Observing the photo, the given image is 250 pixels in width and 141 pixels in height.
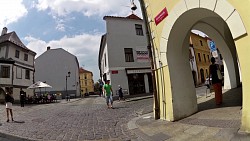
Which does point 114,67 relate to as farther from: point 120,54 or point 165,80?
point 165,80

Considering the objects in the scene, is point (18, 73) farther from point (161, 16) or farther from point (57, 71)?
point (161, 16)

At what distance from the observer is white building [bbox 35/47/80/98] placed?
46125mm

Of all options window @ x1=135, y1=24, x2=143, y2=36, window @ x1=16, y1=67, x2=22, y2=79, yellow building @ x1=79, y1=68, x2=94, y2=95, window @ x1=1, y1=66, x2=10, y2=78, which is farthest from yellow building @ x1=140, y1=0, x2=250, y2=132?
yellow building @ x1=79, y1=68, x2=94, y2=95

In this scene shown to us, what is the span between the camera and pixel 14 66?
97.3 feet

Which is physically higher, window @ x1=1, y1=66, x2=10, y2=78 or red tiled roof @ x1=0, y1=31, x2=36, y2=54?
red tiled roof @ x1=0, y1=31, x2=36, y2=54

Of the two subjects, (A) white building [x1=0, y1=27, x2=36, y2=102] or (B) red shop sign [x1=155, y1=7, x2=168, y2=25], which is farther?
(A) white building [x1=0, y1=27, x2=36, y2=102]

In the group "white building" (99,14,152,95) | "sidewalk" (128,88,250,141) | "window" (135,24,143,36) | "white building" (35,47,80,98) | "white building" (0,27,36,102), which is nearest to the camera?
"sidewalk" (128,88,250,141)

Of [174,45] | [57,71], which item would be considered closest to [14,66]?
[57,71]

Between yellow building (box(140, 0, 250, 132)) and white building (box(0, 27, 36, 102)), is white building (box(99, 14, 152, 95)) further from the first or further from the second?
yellow building (box(140, 0, 250, 132))

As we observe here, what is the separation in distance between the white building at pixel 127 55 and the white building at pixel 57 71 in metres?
24.4

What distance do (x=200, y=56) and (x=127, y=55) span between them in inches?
786

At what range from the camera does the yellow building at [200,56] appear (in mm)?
37500

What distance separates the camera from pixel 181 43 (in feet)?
22.9

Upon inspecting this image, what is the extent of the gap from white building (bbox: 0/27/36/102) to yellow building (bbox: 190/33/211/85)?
92.0ft
